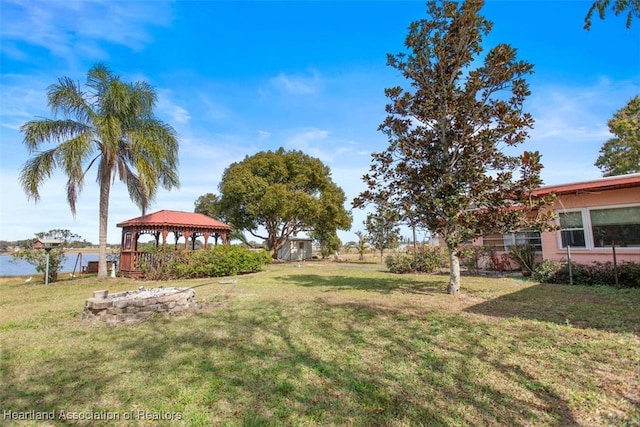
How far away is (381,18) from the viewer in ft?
31.0

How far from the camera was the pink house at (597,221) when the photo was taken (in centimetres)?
941

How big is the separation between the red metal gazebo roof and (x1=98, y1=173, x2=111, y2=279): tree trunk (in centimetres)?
185

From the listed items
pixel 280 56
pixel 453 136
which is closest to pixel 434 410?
pixel 453 136

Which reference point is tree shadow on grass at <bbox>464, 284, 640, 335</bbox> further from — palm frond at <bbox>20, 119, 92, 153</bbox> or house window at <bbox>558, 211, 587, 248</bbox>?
palm frond at <bbox>20, 119, 92, 153</bbox>

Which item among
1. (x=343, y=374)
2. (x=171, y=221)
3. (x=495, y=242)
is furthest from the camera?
(x=171, y=221)

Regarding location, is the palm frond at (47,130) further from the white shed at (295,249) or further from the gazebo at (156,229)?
the white shed at (295,249)

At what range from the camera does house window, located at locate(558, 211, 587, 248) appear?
10.6 m

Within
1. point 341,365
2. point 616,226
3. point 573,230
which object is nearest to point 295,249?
point 573,230

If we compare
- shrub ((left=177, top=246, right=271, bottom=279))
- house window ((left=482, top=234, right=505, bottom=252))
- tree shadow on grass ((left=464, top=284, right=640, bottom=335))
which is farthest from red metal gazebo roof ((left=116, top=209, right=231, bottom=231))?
tree shadow on grass ((left=464, top=284, right=640, bottom=335))

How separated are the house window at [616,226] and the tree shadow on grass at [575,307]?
2.96m

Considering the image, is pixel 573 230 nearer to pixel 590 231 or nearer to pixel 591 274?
pixel 590 231

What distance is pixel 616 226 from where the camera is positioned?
9781mm

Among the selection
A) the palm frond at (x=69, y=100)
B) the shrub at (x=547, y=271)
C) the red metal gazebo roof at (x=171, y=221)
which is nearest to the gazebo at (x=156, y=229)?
the red metal gazebo roof at (x=171, y=221)

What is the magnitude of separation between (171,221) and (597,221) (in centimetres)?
1826
